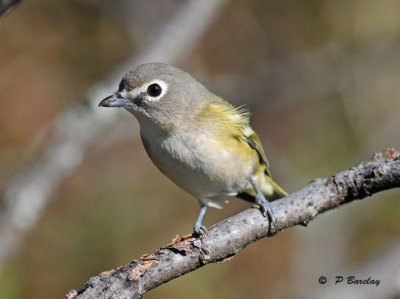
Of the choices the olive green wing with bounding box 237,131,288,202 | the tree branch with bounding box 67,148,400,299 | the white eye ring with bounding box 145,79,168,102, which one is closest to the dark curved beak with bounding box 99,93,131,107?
the white eye ring with bounding box 145,79,168,102

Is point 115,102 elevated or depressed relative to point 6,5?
elevated

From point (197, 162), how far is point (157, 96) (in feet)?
2.30

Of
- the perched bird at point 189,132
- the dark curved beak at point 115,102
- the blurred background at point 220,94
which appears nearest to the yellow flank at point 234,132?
the perched bird at point 189,132

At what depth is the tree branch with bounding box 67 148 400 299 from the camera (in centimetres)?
353

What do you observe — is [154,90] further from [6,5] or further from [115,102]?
[6,5]

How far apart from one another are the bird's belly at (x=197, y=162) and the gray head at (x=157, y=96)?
0.71 feet

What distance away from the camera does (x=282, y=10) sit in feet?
31.7

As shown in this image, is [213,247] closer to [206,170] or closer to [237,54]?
[206,170]

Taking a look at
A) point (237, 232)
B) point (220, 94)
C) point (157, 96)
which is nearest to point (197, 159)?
point (157, 96)

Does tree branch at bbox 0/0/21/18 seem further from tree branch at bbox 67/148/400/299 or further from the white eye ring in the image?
the white eye ring

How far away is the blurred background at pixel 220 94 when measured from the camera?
23.6 feet

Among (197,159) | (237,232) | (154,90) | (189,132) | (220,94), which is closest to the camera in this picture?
(237,232)

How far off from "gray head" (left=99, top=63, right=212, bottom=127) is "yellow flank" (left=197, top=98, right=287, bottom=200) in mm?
134

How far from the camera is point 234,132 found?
5328 mm
